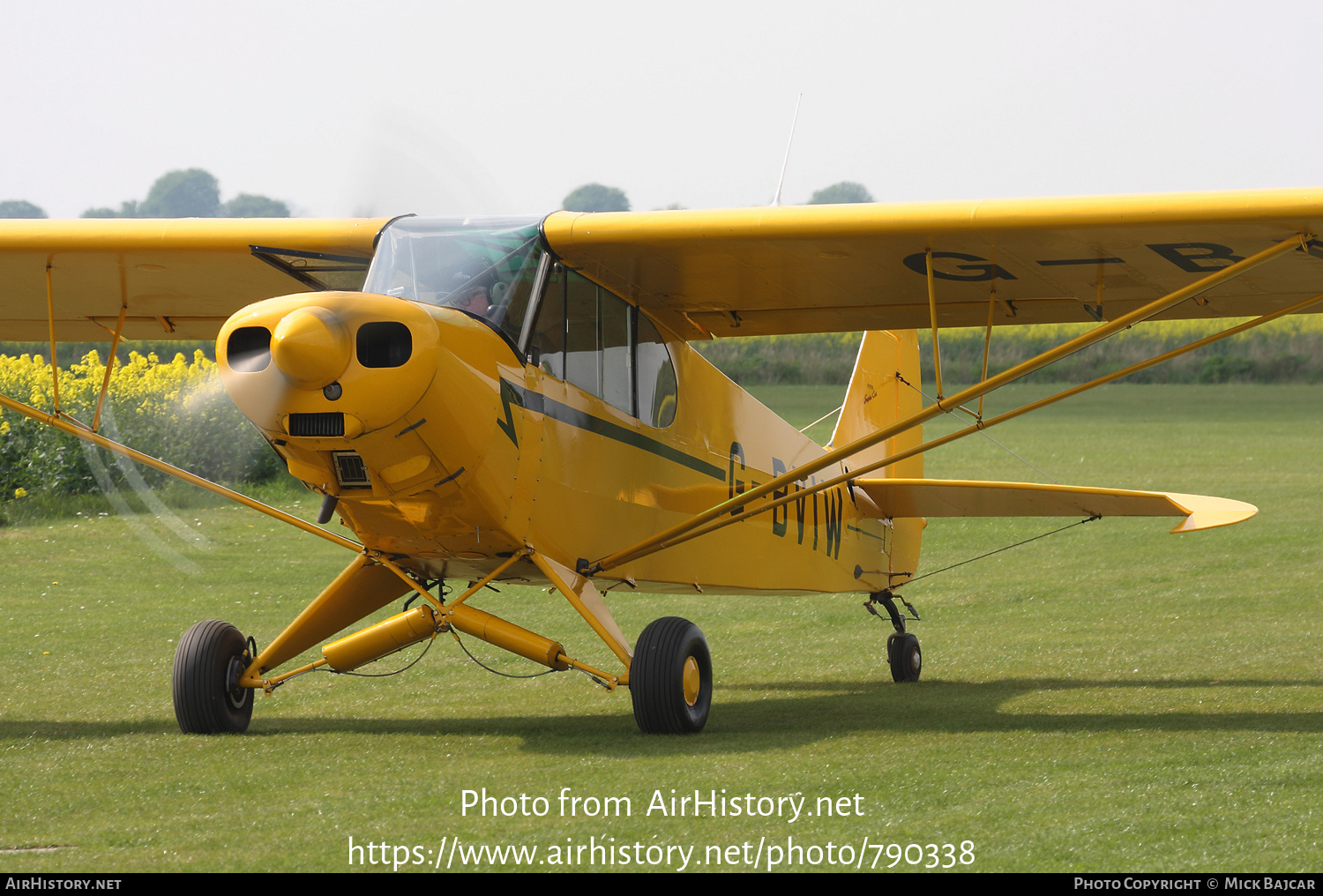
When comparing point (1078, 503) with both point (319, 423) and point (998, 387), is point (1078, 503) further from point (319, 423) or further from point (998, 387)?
point (319, 423)

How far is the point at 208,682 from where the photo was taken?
7.17 metres

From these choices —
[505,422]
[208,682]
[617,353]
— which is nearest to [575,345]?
[617,353]

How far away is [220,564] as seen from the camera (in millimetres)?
17922

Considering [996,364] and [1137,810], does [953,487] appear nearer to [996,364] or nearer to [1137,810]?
[1137,810]

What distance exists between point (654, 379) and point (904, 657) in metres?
3.77

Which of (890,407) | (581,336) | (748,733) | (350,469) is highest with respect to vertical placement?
(581,336)

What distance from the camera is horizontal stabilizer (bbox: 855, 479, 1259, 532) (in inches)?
361

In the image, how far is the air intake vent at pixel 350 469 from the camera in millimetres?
6055

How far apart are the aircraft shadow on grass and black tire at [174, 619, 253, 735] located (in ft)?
0.66

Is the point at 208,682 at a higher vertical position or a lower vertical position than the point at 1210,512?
lower

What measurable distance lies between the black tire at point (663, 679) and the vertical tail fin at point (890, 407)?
486 centimetres

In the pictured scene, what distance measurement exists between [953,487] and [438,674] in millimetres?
4395

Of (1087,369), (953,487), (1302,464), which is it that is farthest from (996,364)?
(953,487)

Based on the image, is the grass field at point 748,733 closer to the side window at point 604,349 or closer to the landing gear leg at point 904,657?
the landing gear leg at point 904,657
